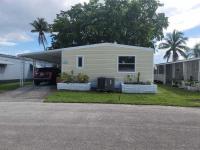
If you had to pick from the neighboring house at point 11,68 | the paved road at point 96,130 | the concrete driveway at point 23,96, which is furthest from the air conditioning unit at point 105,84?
the neighboring house at point 11,68

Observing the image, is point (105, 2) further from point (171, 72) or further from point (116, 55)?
point (116, 55)

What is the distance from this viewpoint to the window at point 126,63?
22.7m

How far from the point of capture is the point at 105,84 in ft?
70.5

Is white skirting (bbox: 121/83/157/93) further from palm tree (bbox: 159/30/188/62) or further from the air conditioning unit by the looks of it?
palm tree (bbox: 159/30/188/62)

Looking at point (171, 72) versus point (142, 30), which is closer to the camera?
point (142, 30)

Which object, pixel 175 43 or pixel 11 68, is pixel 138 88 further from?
pixel 175 43

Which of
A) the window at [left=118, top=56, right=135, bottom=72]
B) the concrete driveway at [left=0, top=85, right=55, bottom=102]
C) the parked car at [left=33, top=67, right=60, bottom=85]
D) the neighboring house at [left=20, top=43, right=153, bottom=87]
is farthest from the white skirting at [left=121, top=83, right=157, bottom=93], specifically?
the parked car at [left=33, top=67, right=60, bottom=85]

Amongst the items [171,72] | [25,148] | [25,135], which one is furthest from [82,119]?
[171,72]

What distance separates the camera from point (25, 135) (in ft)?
25.7

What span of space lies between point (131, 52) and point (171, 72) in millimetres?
17540

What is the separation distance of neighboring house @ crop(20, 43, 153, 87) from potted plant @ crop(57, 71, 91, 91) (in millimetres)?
565

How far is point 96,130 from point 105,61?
14.3 metres

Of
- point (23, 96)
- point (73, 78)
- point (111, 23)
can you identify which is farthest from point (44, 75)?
point (111, 23)

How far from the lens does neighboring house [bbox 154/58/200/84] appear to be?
99.6ft
